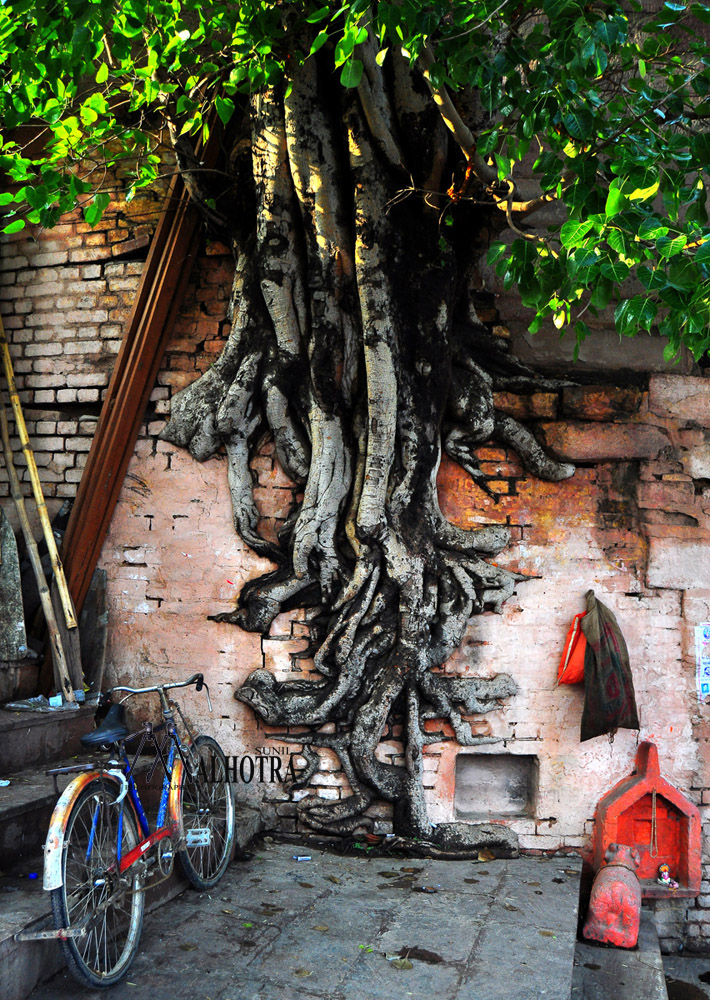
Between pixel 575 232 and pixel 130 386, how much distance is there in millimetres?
2879

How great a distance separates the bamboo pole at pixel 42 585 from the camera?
15.0 feet

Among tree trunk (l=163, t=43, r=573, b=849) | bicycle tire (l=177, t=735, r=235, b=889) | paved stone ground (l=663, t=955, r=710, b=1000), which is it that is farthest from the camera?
tree trunk (l=163, t=43, r=573, b=849)

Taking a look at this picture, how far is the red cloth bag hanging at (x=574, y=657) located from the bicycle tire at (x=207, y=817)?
189cm

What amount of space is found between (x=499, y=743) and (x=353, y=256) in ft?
9.21

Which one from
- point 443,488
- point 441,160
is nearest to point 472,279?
point 441,160

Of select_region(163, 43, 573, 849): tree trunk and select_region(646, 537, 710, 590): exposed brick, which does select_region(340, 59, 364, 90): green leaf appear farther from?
select_region(646, 537, 710, 590): exposed brick

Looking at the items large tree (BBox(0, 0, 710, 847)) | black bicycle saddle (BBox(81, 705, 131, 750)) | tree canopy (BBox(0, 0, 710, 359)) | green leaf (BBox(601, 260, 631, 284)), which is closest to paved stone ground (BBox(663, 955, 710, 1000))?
large tree (BBox(0, 0, 710, 847))

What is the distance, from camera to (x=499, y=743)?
183 inches

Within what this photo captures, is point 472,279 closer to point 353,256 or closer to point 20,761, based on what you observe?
point 353,256

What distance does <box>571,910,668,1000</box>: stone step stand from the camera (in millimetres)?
3674

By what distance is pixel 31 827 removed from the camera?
3.56 metres

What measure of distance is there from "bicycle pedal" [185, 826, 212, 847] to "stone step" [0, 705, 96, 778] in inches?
38.2

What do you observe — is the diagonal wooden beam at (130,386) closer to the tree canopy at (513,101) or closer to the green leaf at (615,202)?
the tree canopy at (513,101)

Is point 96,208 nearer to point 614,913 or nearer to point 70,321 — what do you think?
point 70,321
